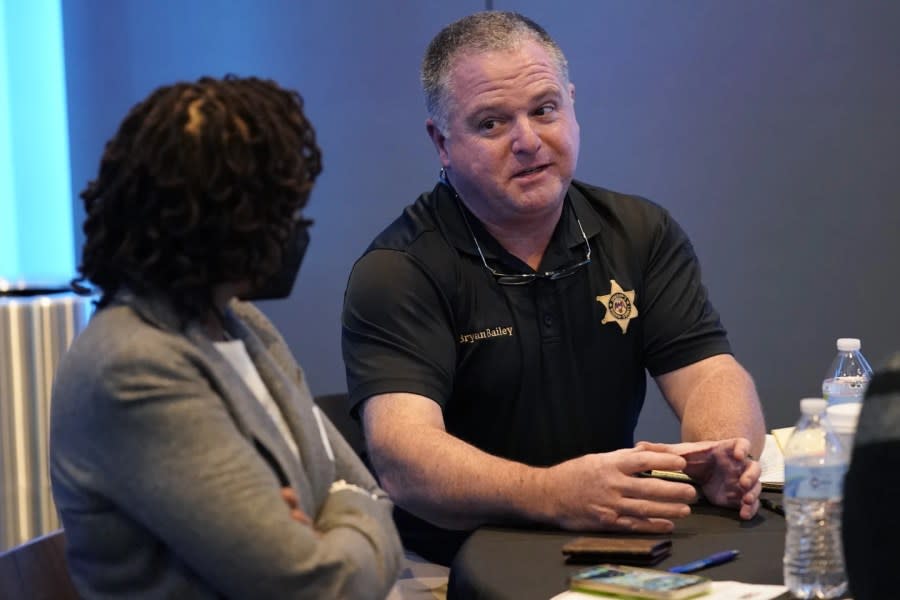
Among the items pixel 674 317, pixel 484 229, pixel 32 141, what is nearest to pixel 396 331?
pixel 484 229

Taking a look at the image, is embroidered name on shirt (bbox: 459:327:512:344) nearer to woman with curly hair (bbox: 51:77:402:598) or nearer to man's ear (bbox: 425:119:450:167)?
man's ear (bbox: 425:119:450:167)

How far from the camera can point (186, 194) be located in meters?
1.27

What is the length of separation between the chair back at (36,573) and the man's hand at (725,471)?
0.90 m

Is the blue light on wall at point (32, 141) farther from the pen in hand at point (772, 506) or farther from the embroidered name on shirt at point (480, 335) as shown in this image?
the pen in hand at point (772, 506)

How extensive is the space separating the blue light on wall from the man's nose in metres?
1.49

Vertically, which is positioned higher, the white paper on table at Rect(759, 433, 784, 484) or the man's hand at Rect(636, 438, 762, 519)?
the man's hand at Rect(636, 438, 762, 519)

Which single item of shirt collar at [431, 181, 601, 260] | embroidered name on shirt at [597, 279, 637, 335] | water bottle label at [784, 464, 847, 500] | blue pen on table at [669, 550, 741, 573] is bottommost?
blue pen on table at [669, 550, 741, 573]

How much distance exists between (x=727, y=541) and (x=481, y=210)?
103cm

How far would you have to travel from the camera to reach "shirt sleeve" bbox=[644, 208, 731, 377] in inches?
101

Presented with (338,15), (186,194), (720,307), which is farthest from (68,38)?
(186,194)

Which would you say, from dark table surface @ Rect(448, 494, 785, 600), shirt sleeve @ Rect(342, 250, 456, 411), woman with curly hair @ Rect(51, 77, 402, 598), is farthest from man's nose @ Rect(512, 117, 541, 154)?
woman with curly hair @ Rect(51, 77, 402, 598)

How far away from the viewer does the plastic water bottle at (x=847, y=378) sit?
2348mm

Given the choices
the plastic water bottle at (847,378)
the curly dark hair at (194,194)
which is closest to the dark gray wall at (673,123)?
the plastic water bottle at (847,378)

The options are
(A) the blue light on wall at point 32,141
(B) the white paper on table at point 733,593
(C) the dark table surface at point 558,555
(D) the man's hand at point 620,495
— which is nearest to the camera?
(B) the white paper on table at point 733,593
